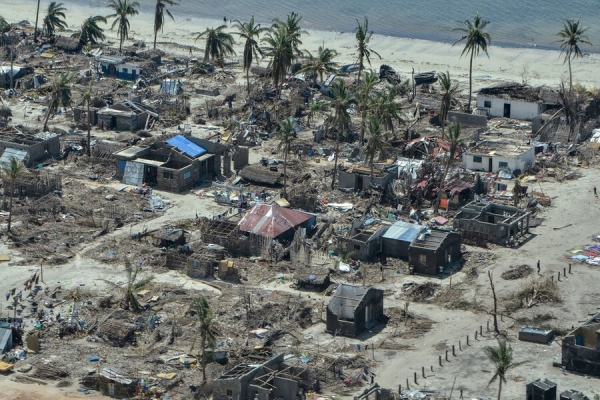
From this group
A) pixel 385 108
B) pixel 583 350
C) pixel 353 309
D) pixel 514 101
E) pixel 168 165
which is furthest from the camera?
pixel 514 101

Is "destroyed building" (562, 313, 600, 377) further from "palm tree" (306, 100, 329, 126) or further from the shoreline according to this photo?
the shoreline

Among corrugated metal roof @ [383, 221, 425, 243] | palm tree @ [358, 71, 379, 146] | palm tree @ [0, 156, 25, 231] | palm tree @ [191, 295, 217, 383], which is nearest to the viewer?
palm tree @ [191, 295, 217, 383]

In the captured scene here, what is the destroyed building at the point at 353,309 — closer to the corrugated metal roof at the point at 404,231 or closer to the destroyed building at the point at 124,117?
the corrugated metal roof at the point at 404,231

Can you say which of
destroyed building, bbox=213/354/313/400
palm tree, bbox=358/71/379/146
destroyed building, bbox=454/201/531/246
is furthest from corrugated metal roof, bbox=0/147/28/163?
destroyed building, bbox=213/354/313/400

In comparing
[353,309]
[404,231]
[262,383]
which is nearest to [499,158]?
[404,231]

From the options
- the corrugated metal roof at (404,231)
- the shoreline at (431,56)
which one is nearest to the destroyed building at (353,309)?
the corrugated metal roof at (404,231)

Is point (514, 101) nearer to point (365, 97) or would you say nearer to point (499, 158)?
point (499, 158)
